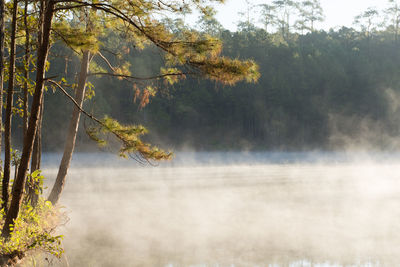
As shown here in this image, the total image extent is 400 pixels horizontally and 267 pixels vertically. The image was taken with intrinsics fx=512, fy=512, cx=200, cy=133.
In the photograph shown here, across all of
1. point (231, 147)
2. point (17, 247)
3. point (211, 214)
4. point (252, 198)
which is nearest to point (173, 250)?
point (17, 247)

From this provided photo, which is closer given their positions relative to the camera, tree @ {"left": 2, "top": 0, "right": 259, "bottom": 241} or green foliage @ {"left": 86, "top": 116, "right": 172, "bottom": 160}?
tree @ {"left": 2, "top": 0, "right": 259, "bottom": 241}

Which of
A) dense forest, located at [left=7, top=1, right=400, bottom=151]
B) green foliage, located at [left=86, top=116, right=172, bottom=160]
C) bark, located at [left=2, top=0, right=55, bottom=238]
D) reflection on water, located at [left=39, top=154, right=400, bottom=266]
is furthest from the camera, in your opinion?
dense forest, located at [left=7, top=1, right=400, bottom=151]

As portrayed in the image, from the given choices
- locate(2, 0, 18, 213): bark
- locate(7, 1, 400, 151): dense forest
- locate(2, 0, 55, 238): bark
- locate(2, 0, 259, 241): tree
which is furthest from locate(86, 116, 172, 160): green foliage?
locate(7, 1, 400, 151): dense forest

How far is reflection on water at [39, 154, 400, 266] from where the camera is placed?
6840mm

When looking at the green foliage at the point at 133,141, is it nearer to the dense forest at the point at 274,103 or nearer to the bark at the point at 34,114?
the bark at the point at 34,114

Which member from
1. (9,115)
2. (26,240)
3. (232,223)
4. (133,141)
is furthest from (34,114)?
(232,223)

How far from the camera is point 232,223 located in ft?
30.0

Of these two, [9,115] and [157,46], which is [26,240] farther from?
[157,46]

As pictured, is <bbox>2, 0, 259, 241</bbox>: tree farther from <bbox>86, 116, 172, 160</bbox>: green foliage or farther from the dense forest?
the dense forest

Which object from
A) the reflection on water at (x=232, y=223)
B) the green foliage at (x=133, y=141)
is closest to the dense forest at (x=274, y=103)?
the reflection on water at (x=232, y=223)

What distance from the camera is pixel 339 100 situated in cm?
4219

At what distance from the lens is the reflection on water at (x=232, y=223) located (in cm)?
684

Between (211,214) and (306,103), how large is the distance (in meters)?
32.4

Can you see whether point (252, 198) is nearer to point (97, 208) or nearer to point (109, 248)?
point (97, 208)
